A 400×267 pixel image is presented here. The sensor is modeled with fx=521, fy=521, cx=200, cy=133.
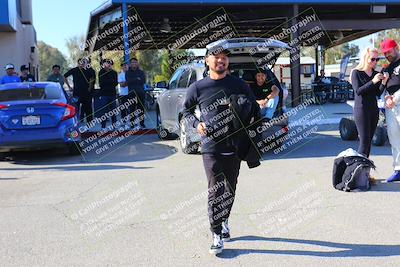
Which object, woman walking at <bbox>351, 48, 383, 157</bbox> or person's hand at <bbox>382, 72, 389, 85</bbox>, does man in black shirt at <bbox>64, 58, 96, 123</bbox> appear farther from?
person's hand at <bbox>382, 72, 389, 85</bbox>

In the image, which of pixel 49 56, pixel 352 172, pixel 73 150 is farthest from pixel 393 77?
pixel 49 56

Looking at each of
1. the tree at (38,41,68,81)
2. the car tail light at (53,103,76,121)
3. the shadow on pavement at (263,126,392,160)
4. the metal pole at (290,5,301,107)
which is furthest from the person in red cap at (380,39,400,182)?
the tree at (38,41,68,81)

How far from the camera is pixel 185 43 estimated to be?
99.0 ft

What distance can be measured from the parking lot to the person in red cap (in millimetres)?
606

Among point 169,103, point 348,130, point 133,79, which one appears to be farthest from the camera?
point 133,79

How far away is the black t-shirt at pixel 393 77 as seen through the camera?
22.5 ft

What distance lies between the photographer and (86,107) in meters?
13.7

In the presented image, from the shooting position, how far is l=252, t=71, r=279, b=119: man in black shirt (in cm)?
969

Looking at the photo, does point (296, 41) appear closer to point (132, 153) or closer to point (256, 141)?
point (132, 153)

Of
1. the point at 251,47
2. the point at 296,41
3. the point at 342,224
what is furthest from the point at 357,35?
the point at 342,224

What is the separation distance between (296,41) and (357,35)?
11.9 meters

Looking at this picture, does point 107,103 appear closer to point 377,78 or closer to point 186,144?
point 186,144

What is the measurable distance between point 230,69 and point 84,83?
179 inches

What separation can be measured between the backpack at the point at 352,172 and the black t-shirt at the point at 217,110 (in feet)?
8.52
